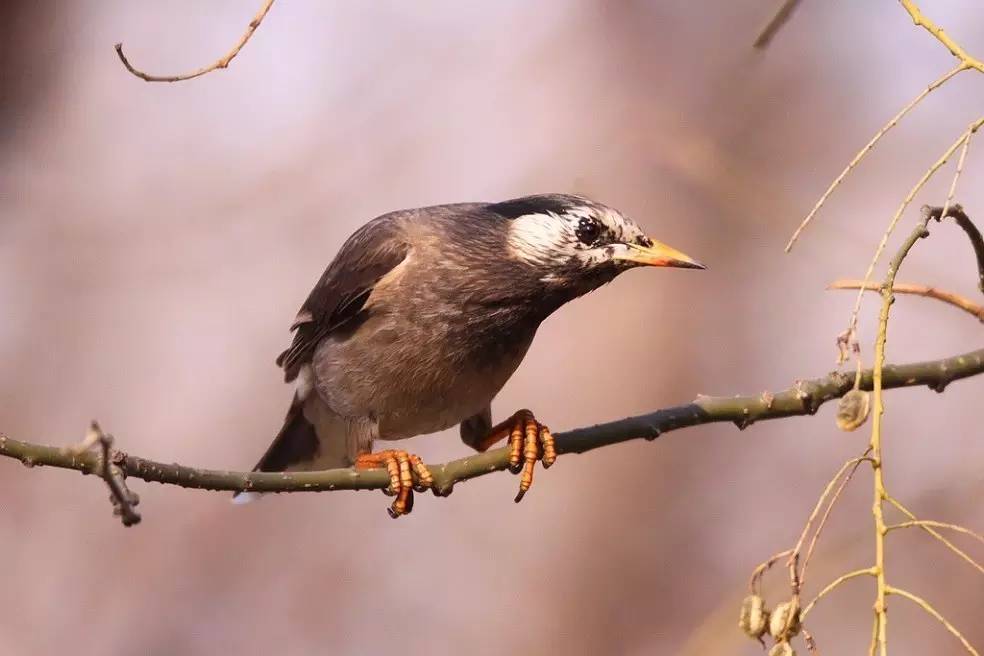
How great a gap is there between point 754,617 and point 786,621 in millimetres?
129

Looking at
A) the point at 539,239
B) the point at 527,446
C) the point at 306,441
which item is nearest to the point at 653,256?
the point at 539,239

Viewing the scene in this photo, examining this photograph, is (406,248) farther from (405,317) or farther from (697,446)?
(697,446)

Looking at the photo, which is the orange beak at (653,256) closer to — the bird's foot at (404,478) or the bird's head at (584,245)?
the bird's head at (584,245)

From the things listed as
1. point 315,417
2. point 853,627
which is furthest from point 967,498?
point 315,417

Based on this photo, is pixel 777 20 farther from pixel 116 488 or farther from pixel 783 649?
pixel 116 488

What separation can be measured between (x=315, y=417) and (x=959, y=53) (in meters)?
3.50

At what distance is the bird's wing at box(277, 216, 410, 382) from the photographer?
445 centimetres

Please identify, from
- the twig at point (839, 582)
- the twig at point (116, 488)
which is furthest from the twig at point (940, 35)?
the twig at point (116, 488)

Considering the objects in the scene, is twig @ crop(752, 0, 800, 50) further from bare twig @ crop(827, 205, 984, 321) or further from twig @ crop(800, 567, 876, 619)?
twig @ crop(800, 567, 876, 619)

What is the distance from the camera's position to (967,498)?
5172 millimetres

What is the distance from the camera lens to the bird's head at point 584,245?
3.91 m

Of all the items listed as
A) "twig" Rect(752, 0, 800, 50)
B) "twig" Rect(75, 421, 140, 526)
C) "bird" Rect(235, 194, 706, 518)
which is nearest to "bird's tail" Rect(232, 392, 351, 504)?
"bird" Rect(235, 194, 706, 518)

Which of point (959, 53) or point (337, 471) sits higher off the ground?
point (959, 53)

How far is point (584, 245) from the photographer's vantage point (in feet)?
13.1
